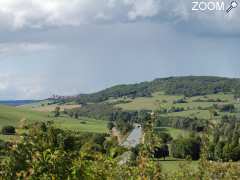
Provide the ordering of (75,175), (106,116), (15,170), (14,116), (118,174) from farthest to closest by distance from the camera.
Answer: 1. (106,116)
2. (14,116)
3. (118,174)
4. (15,170)
5. (75,175)

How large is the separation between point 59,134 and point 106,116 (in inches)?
7185

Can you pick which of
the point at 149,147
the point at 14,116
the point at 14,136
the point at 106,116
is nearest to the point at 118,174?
the point at 149,147

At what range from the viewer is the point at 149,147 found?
8.58 meters

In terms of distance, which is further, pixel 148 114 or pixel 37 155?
pixel 148 114

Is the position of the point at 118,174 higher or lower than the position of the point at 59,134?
lower

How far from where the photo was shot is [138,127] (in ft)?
31.6

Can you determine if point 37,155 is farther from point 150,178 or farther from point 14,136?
point 150,178

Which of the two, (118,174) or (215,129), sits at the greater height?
(215,129)

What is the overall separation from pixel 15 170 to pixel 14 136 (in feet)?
2.52

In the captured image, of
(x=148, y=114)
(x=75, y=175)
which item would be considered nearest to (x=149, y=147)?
(x=148, y=114)

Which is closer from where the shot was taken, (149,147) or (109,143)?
(149,147)

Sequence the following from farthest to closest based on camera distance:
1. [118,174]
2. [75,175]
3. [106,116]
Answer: [106,116]
[118,174]
[75,175]

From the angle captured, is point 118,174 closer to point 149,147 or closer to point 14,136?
point 149,147

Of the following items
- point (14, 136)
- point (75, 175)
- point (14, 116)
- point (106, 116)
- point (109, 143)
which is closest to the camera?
point (75, 175)
